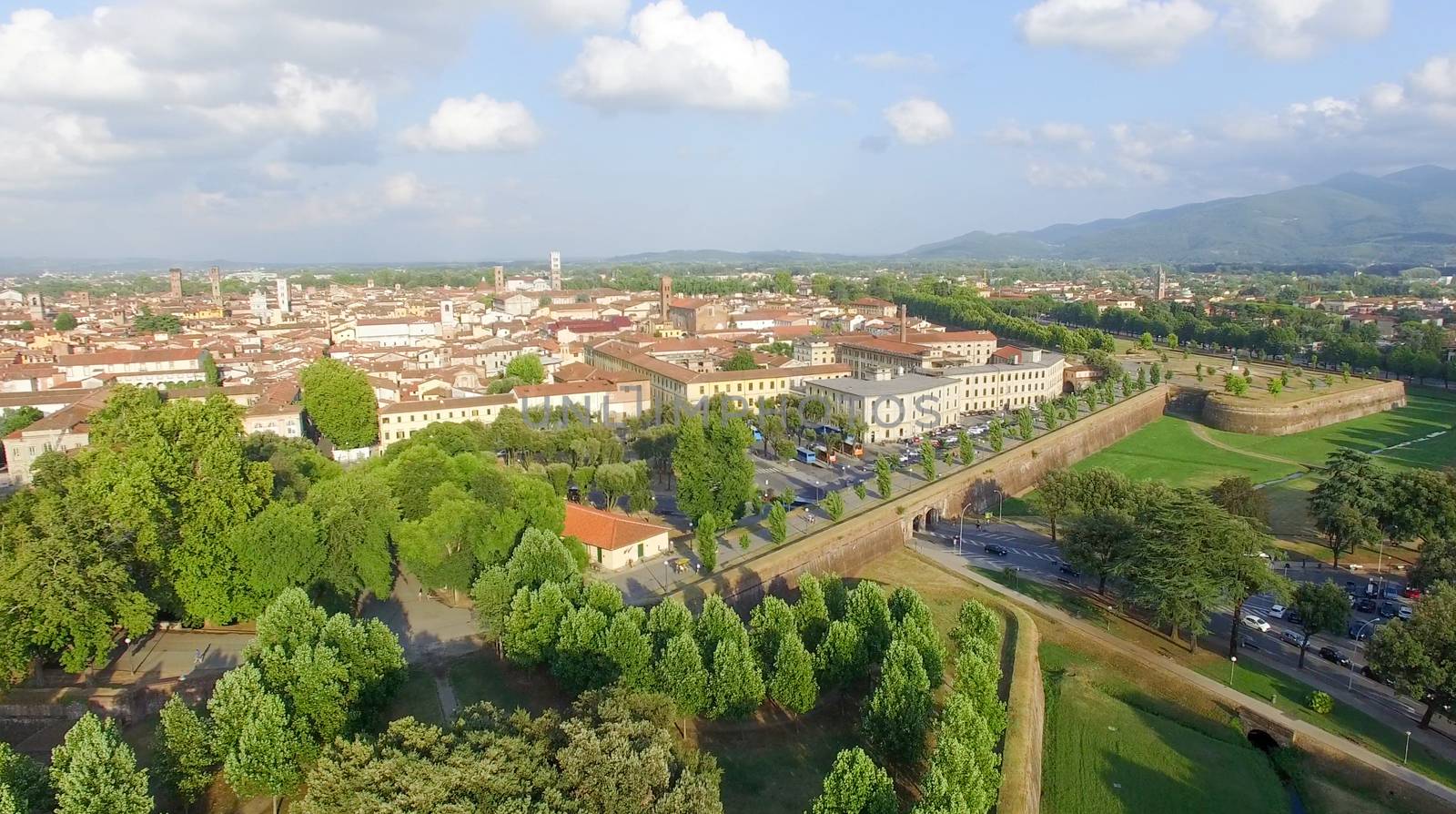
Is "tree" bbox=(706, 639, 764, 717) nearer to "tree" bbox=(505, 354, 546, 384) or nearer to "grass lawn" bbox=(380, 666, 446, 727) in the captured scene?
"grass lawn" bbox=(380, 666, 446, 727)

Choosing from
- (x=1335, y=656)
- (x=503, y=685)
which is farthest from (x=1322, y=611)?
(x=503, y=685)

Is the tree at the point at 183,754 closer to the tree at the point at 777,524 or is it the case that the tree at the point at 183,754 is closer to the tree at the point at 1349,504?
the tree at the point at 777,524

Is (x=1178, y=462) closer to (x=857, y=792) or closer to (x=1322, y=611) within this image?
(x=1322, y=611)

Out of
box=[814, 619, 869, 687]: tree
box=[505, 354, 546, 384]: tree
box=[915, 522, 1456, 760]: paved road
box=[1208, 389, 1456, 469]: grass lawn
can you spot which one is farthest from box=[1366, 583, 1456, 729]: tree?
box=[505, 354, 546, 384]: tree

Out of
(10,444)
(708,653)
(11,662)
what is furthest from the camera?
(10,444)

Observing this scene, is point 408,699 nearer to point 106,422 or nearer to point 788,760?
point 788,760

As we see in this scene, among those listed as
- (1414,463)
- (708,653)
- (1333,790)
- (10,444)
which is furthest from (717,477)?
(1414,463)
